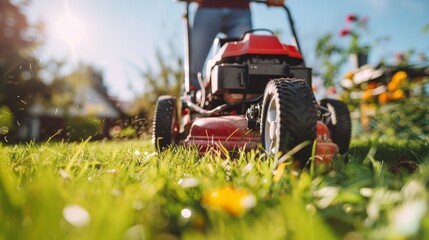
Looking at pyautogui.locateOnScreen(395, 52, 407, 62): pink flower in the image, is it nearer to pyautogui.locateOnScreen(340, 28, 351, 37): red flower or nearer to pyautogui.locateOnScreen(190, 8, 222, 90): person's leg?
pyautogui.locateOnScreen(340, 28, 351, 37): red flower

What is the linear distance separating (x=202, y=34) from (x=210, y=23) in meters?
0.14

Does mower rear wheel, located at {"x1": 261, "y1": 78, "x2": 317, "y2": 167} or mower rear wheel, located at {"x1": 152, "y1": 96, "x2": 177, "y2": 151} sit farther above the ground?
mower rear wheel, located at {"x1": 261, "y1": 78, "x2": 317, "y2": 167}

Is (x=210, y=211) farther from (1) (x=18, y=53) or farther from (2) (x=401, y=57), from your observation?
(1) (x=18, y=53)

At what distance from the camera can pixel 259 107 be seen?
8.19 ft

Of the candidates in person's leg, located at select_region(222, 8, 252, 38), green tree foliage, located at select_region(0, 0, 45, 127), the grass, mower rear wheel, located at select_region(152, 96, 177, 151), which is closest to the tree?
green tree foliage, located at select_region(0, 0, 45, 127)

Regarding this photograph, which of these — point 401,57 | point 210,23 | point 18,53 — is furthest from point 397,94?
point 18,53

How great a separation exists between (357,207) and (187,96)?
2.84m

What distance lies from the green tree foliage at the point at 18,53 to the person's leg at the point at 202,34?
356 inches

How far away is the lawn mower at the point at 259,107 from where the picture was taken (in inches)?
71.8

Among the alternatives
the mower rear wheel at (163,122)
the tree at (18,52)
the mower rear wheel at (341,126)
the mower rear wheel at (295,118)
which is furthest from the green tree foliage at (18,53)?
the mower rear wheel at (295,118)

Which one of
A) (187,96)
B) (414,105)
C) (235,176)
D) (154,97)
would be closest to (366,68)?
(414,105)

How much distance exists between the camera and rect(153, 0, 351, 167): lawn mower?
1.82 meters

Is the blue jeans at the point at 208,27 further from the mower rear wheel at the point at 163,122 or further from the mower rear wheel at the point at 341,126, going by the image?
the mower rear wheel at the point at 341,126

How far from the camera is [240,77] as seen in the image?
2820 mm
